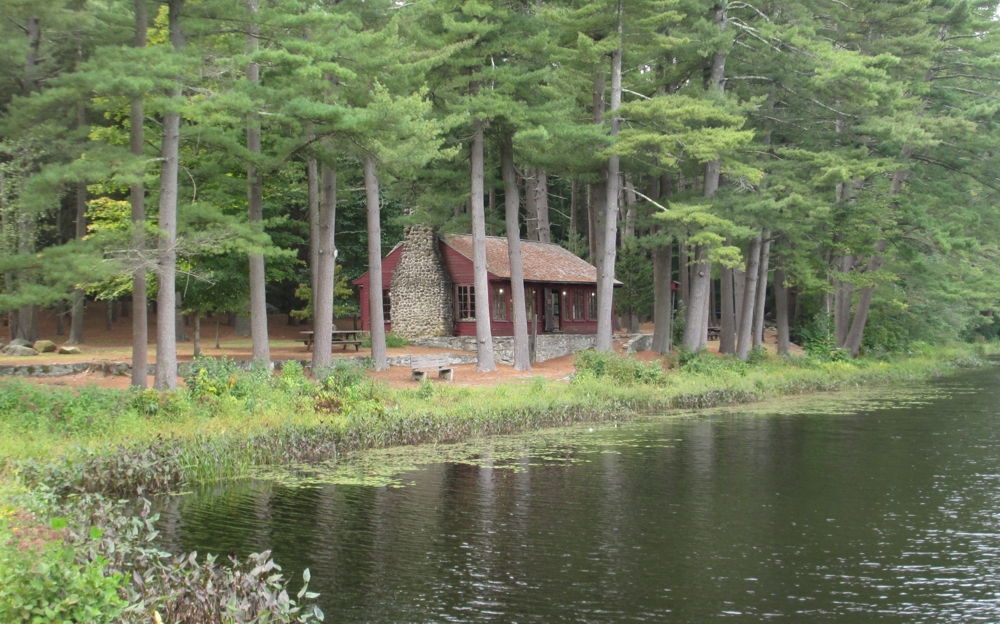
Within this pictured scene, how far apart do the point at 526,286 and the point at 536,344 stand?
287cm

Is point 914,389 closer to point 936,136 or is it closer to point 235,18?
point 936,136

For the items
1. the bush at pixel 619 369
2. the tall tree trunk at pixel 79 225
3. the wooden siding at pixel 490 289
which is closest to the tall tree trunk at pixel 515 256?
the bush at pixel 619 369

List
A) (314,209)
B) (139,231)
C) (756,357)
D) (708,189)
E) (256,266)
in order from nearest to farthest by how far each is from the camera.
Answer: (139,231), (256,266), (314,209), (708,189), (756,357)

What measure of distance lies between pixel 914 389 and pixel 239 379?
67.1 ft

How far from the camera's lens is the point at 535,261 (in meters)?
34.4

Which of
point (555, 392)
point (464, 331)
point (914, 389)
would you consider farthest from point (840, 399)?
point (464, 331)

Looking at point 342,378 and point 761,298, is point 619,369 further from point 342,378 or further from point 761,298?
point 761,298

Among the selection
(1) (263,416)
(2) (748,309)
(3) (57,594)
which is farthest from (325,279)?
(3) (57,594)

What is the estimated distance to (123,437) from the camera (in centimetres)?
1302

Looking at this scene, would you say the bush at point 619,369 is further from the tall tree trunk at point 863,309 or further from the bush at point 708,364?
the tall tree trunk at point 863,309

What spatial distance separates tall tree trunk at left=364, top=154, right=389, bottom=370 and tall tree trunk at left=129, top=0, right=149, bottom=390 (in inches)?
273

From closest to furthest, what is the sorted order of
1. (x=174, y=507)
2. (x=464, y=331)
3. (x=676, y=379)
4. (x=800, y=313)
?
(x=174, y=507)
(x=676, y=379)
(x=464, y=331)
(x=800, y=313)

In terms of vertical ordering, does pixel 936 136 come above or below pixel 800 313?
above

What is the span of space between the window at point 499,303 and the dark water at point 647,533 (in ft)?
52.9
